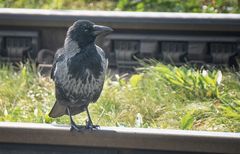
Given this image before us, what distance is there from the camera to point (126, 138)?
5.04 m

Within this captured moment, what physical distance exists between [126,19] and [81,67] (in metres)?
2.84

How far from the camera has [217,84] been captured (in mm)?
6766

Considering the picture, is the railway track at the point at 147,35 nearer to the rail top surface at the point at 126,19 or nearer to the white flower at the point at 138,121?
the rail top surface at the point at 126,19

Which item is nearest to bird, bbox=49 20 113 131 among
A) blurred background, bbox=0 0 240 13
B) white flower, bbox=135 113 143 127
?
white flower, bbox=135 113 143 127

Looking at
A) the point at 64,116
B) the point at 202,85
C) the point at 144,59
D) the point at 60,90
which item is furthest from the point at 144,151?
the point at 144,59

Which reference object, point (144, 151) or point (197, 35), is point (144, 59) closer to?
point (197, 35)

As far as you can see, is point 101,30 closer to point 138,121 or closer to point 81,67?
point 81,67

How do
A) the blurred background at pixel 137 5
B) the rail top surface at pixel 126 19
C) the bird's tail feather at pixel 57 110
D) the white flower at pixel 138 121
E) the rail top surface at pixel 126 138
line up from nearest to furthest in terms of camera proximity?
the rail top surface at pixel 126 138
the bird's tail feather at pixel 57 110
the white flower at pixel 138 121
the rail top surface at pixel 126 19
the blurred background at pixel 137 5

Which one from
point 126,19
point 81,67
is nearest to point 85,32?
point 81,67

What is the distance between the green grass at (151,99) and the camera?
6160 mm

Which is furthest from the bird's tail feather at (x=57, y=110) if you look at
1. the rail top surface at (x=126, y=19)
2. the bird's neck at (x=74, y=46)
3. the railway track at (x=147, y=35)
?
the rail top surface at (x=126, y=19)

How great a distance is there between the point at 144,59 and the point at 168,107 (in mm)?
1339

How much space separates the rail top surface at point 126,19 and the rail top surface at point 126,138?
2.99 metres

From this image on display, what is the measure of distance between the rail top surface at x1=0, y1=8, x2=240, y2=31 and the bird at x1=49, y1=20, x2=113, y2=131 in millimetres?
2631
